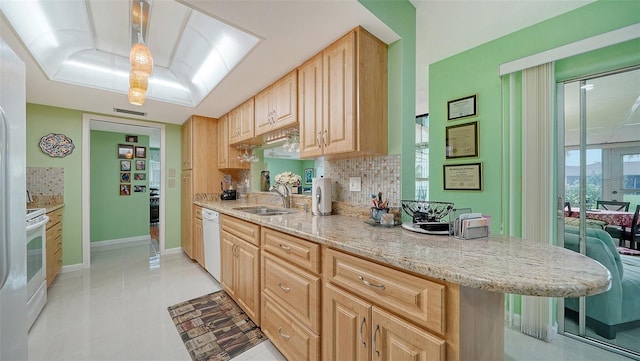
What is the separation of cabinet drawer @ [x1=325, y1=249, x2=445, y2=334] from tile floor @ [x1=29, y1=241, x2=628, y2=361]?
1.00 m

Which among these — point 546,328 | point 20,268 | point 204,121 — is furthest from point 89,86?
point 546,328

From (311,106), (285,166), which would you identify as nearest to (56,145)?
(285,166)

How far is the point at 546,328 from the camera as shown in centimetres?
191

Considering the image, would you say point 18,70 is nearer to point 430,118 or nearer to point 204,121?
point 204,121

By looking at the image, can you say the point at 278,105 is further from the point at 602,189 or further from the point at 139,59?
the point at 602,189

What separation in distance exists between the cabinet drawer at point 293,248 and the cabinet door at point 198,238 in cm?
192

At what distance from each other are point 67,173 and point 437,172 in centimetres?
482

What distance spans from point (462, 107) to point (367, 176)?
1391mm

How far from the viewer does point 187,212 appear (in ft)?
12.6

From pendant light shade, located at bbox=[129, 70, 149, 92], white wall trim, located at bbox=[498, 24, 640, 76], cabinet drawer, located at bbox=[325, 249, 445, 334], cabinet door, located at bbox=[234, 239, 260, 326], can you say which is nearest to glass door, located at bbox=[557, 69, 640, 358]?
white wall trim, located at bbox=[498, 24, 640, 76]

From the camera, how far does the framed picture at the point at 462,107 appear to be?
2387 millimetres

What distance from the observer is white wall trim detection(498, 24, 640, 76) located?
5.32 feet

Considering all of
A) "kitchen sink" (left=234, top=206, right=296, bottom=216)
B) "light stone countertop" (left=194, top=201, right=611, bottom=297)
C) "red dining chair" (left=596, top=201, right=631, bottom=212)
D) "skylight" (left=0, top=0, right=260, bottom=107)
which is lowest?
"kitchen sink" (left=234, top=206, right=296, bottom=216)

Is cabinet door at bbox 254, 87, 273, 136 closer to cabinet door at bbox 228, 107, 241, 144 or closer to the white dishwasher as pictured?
cabinet door at bbox 228, 107, 241, 144
